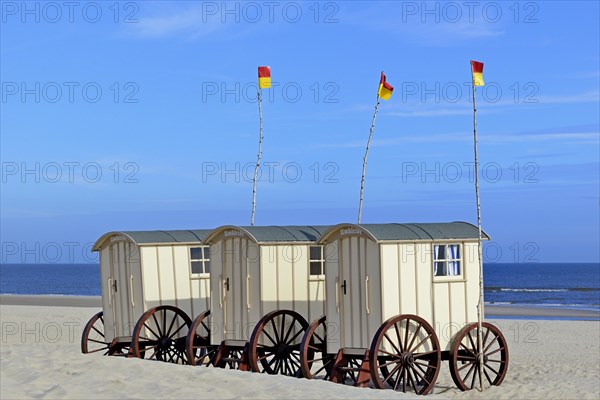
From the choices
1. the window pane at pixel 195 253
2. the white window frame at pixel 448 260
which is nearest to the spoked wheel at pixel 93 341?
the window pane at pixel 195 253

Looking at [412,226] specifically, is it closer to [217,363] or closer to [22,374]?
[217,363]

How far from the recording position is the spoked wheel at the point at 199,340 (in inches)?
776

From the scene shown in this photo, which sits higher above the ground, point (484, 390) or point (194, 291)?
point (194, 291)

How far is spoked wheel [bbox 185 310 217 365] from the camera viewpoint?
19.7 metres

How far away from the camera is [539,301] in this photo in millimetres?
63656

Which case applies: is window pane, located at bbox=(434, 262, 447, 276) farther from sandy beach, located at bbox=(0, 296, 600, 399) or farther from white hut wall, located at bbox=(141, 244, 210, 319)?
white hut wall, located at bbox=(141, 244, 210, 319)

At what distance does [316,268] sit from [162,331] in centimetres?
398

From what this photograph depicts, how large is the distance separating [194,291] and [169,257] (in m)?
1.05

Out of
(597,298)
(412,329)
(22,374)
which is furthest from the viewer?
(597,298)

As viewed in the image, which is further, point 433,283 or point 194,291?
point 194,291

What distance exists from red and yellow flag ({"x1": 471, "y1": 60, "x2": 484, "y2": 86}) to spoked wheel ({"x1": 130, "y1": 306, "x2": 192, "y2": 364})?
8.05 m

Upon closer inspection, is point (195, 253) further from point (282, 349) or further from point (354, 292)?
point (354, 292)

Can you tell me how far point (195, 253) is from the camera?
21516 mm

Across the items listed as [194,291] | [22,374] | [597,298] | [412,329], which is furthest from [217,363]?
[597,298]
